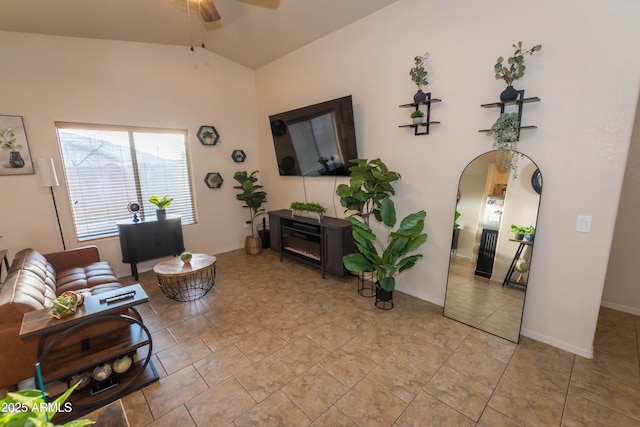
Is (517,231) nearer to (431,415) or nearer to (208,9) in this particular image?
(431,415)

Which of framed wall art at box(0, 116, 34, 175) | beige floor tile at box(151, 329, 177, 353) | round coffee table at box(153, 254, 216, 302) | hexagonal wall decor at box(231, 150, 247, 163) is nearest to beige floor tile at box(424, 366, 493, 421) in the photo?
beige floor tile at box(151, 329, 177, 353)

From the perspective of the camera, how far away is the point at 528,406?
1.85 m

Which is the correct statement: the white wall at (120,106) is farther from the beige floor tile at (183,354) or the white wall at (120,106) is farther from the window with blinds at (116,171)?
the beige floor tile at (183,354)

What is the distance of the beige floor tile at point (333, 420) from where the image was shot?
174 cm

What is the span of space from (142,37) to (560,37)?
4.71 metres

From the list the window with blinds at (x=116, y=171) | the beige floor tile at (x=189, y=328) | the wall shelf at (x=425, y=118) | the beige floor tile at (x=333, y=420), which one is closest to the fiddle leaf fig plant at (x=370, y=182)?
the wall shelf at (x=425, y=118)

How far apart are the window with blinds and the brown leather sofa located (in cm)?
73

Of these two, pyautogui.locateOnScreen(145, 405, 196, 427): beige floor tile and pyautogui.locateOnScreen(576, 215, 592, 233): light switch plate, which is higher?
pyautogui.locateOnScreen(576, 215, 592, 233): light switch plate

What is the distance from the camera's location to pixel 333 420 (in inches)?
69.8

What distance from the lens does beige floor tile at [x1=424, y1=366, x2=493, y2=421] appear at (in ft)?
6.04

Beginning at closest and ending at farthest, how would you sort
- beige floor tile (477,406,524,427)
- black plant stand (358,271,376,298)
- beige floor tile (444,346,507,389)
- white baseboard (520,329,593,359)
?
beige floor tile (477,406,524,427), beige floor tile (444,346,507,389), white baseboard (520,329,593,359), black plant stand (358,271,376,298)

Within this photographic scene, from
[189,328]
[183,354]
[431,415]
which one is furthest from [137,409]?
[431,415]

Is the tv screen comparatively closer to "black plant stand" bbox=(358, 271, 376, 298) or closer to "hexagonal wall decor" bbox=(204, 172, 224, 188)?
"hexagonal wall decor" bbox=(204, 172, 224, 188)

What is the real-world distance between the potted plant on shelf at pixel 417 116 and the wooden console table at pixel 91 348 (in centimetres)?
299
